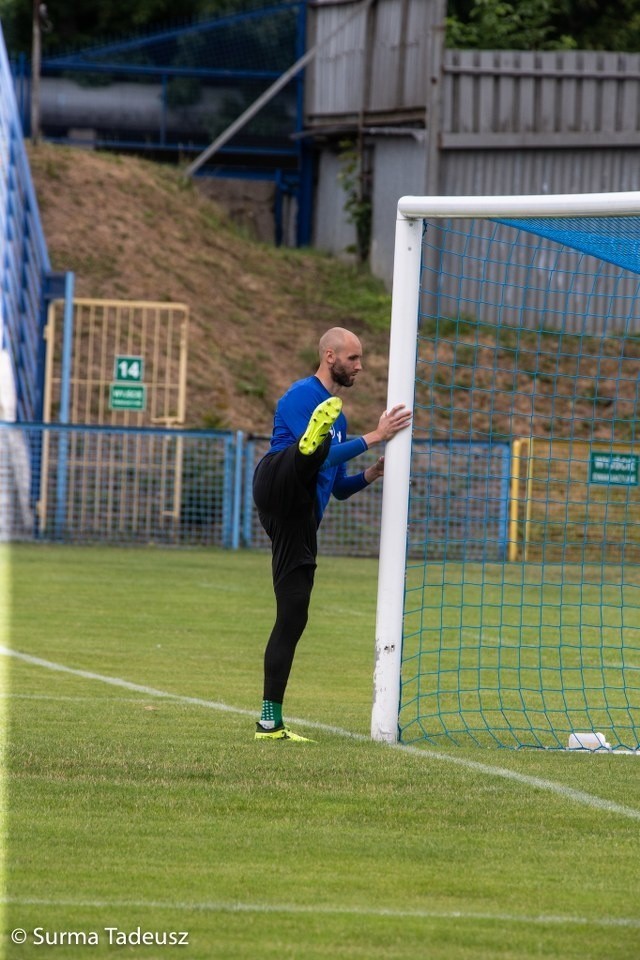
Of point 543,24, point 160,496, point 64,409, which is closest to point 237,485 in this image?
point 160,496

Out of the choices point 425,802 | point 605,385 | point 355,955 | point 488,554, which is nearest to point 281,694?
point 425,802

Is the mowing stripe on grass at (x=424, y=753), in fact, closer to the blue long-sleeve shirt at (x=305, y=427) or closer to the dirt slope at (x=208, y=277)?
the blue long-sleeve shirt at (x=305, y=427)

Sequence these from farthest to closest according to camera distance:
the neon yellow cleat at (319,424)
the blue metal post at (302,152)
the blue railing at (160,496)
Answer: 1. the blue metal post at (302,152)
2. the blue railing at (160,496)
3. the neon yellow cleat at (319,424)

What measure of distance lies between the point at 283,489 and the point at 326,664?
438 cm

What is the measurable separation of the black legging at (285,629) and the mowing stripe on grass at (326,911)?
2.93 m

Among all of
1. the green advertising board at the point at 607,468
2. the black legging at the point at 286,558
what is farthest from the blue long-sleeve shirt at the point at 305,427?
the green advertising board at the point at 607,468

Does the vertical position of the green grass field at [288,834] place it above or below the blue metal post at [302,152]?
below

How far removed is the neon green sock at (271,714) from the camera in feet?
26.1

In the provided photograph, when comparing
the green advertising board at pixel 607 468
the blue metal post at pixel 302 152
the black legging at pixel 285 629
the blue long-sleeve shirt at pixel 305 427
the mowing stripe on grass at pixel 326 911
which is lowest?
the mowing stripe on grass at pixel 326 911

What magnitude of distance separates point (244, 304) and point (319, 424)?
25.3m

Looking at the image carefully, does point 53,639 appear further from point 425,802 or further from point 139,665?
point 425,802

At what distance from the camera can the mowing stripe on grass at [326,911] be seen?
16.0 ft

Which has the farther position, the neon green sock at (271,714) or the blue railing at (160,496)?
the blue railing at (160,496)

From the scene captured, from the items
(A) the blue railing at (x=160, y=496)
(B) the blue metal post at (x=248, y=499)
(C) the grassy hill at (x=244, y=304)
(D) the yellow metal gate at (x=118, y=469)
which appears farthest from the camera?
(C) the grassy hill at (x=244, y=304)
